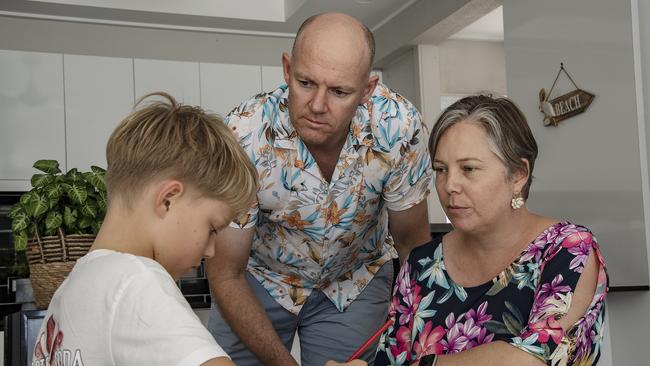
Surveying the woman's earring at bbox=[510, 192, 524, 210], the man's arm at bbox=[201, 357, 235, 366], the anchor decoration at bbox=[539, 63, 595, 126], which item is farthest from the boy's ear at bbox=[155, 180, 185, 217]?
the anchor decoration at bbox=[539, 63, 595, 126]

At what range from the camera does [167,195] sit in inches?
42.4

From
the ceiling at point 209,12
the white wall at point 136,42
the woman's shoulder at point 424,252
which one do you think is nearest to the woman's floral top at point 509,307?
the woman's shoulder at point 424,252

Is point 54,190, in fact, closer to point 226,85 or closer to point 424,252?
point 424,252

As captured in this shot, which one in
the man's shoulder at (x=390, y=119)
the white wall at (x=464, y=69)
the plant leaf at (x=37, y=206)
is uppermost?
the white wall at (x=464, y=69)

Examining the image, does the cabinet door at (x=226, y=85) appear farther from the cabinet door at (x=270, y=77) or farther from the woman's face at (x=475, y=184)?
the woman's face at (x=475, y=184)

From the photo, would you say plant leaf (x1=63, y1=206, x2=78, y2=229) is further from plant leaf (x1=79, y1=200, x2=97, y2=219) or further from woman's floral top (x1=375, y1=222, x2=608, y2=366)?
woman's floral top (x1=375, y1=222, x2=608, y2=366)

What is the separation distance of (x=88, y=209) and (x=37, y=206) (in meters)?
0.13

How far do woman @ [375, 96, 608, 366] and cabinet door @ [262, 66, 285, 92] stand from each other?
144 inches

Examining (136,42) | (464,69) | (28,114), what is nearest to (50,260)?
(28,114)

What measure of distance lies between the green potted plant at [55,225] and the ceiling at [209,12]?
330 cm

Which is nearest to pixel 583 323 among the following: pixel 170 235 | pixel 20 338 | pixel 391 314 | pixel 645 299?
pixel 391 314

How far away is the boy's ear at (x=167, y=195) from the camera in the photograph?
1.07 metres

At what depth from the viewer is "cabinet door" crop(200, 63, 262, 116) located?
523cm

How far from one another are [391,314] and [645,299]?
190 cm
